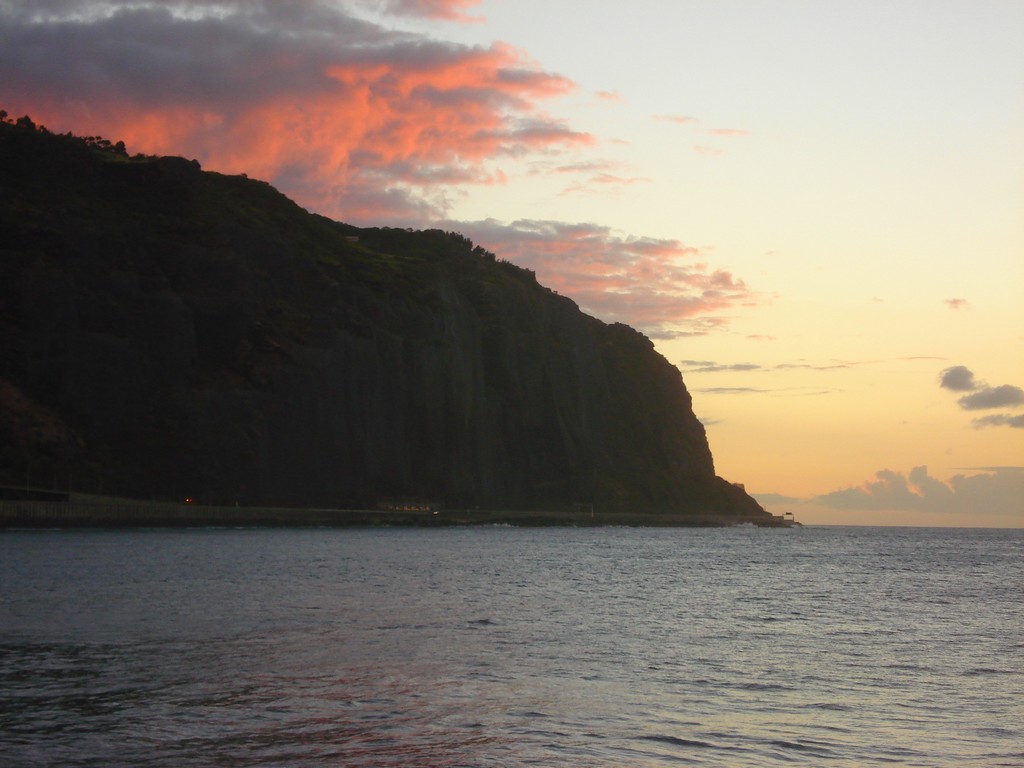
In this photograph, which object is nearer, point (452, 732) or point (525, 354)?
point (452, 732)

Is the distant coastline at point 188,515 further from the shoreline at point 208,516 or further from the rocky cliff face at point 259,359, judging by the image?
the rocky cliff face at point 259,359

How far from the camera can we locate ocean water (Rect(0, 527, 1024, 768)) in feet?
Answer: 53.8

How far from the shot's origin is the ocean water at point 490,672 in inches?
646

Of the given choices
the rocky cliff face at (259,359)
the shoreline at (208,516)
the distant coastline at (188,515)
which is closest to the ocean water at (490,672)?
the shoreline at (208,516)

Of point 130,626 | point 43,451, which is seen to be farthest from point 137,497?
point 130,626

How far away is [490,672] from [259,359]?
10727 centimetres

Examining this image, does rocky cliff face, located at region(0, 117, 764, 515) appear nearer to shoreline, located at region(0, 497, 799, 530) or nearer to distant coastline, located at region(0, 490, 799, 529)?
distant coastline, located at region(0, 490, 799, 529)

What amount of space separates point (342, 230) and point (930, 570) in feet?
468

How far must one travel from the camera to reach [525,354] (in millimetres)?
162750

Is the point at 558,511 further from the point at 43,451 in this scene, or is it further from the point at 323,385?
the point at 43,451

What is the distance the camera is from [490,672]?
77.5 feet

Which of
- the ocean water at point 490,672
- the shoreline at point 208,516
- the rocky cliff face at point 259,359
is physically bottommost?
the ocean water at point 490,672

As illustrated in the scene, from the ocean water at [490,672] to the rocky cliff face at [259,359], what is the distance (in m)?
64.4

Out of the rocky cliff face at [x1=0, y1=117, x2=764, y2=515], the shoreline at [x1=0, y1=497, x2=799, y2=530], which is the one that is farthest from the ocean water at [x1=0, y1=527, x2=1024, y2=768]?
the rocky cliff face at [x1=0, y1=117, x2=764, y2=515]
